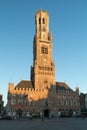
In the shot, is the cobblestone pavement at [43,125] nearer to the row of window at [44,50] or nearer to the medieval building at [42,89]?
the medieval building at [42,89]

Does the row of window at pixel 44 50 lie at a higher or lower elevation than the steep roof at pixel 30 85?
higher

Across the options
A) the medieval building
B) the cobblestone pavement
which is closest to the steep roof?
the medieval building

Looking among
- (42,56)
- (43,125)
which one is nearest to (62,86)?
(42,56)

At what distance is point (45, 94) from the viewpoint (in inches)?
3669

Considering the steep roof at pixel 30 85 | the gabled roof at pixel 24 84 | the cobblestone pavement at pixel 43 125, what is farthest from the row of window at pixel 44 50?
the cobblestone pavement at pixel 43 125

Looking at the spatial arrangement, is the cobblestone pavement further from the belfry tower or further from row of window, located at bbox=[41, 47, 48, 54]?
row of window, located at bbox=[41, 47, 48, 54]

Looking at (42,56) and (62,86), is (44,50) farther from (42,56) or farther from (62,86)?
(62,86)

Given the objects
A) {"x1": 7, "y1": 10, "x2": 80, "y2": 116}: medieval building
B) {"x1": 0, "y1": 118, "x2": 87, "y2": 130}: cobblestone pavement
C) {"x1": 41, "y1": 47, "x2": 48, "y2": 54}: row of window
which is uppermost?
{"x1": 41, "y1": 47, "x2": 48, "y2": 54}: row of window

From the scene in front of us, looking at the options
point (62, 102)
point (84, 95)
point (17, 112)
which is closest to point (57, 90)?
point (62, 102)

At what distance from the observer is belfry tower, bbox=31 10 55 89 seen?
95500 mm

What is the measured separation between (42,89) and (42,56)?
→ 1607 centimetres

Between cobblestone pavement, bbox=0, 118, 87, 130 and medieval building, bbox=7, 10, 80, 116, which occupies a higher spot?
medieval building, bbox=7, 10, 80, 116

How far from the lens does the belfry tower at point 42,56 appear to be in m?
95.5

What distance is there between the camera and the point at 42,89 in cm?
9344
